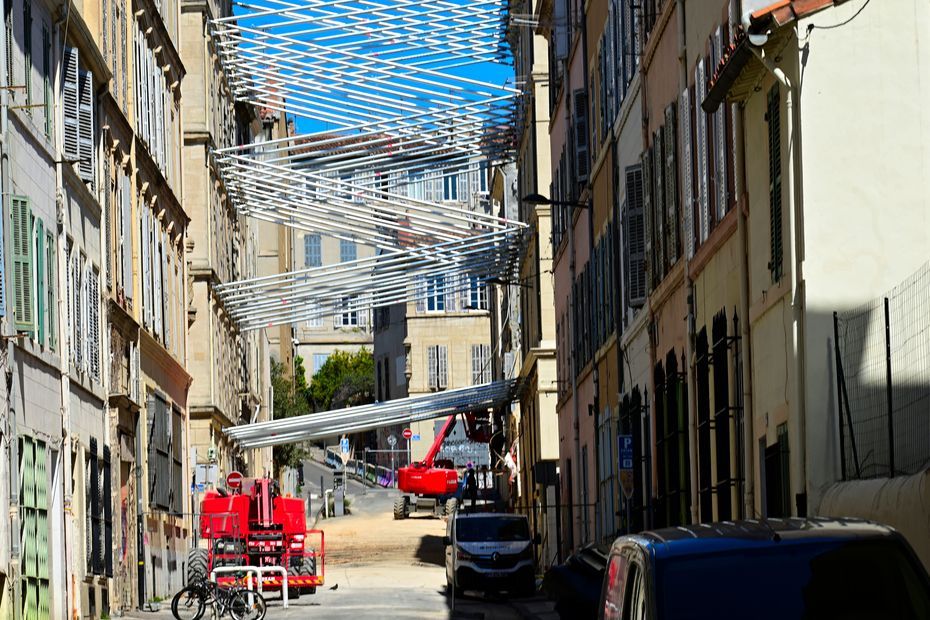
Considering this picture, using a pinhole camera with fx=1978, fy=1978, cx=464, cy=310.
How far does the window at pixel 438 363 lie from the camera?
101 meters

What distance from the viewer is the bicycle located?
3008 centimetres

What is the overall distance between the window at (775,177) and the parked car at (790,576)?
9152 millimetres

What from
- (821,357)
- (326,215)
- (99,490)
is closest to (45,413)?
(99,490)

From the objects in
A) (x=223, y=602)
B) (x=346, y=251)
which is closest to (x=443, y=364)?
(x=346, y=251)

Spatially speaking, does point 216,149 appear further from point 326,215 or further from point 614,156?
point 614,156

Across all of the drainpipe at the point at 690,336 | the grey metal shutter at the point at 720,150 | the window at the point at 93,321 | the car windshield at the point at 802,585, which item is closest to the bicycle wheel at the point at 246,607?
the window at the point at 93,321

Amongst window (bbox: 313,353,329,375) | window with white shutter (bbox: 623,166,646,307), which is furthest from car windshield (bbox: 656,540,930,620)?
window (bbox: 313,353,329,375)

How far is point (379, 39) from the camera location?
47.9 meters

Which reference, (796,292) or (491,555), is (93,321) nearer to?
(491,555)

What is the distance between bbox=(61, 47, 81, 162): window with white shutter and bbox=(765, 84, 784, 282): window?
1439cm

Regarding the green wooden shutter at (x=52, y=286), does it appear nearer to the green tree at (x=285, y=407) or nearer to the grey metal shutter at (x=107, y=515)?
the grey metal shutter at (x=107, y=515)

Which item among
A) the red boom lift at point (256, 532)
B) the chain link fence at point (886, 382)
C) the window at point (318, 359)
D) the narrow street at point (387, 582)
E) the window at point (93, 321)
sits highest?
the window at point (318, 359)

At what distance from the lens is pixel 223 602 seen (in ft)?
98.6

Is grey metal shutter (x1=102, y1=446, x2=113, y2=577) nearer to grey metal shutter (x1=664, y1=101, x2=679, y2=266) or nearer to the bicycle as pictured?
the bicycle
